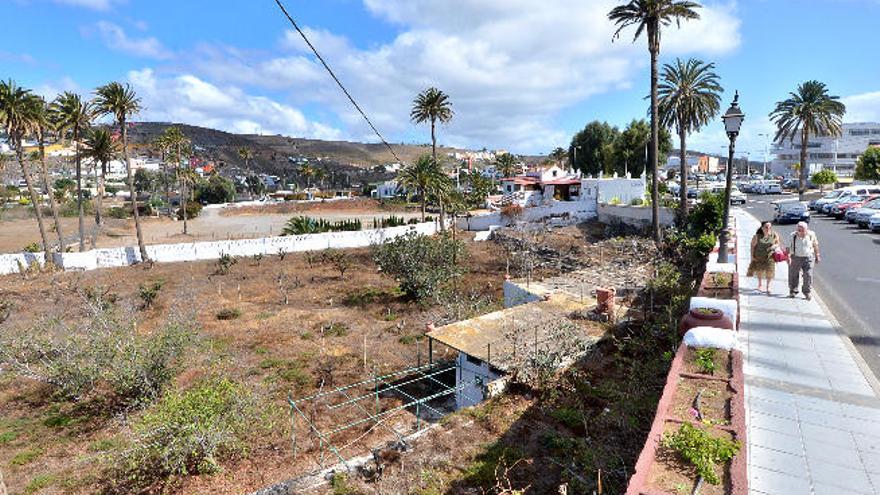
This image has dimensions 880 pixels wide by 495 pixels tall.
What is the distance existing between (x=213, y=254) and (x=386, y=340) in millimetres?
22246

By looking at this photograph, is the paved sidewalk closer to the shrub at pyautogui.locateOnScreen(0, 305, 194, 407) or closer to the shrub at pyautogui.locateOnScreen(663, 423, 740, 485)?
the shrub at pyautogui.locateOnScreen(663, 423, 740, 485)

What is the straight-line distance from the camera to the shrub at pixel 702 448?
4.46 metres

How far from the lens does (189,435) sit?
913 centimetres

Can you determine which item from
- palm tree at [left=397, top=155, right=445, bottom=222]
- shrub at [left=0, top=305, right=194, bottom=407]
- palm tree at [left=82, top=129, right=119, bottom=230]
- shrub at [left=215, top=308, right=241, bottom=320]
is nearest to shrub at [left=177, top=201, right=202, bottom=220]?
palm tree at [left=82, top=129, right=119, bottom=230]

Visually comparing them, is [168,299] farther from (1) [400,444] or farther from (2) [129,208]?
(2) [129,208]

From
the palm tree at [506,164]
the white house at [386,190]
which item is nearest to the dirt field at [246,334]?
the white house at [386,190]

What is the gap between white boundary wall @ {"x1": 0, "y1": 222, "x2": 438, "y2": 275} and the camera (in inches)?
1207

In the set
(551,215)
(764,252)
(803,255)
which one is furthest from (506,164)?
(803,255)

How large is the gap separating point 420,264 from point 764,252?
15.9m

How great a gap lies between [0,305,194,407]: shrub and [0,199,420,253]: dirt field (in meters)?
31.2

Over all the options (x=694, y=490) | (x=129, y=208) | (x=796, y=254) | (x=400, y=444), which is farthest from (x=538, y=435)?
(x=129, y=208)

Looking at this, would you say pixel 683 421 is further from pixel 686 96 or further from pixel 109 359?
pixel 686 96

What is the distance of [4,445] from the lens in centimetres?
1170

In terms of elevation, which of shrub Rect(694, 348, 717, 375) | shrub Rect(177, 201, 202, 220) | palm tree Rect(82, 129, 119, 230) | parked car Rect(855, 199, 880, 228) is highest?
palm tree Rect(82, 129, 119, 230)
